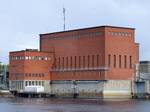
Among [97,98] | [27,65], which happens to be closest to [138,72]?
[97,98]

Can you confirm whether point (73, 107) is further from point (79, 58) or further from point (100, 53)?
point (79, 58)

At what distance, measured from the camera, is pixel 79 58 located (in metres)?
172

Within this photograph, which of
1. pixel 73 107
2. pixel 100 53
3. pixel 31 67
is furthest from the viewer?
pixel 31 67

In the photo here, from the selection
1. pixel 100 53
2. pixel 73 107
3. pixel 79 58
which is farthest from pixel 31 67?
pixel 73 107

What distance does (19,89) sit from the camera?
179500mm

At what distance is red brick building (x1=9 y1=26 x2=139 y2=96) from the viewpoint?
164000mm

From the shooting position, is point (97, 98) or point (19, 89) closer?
point (97, 98)

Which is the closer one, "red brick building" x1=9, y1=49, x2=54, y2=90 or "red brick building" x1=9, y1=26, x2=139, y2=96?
"red brick building" x1=9, y1=26, x2=139, y2=96

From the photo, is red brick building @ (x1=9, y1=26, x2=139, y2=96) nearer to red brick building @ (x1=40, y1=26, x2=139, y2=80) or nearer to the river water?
red brick building @ (x1=40, y1=26, x2=139, y2=80)

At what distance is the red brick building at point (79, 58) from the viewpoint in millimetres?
164000

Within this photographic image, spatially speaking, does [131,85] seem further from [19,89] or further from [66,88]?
[19,89]

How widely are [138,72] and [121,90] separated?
8234 mm

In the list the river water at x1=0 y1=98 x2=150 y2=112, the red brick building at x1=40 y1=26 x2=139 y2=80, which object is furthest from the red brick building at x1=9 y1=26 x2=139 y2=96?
the river water at x1=0 y1=98 x2=150 y2=112

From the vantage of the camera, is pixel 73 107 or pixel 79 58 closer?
pixel 73 107
